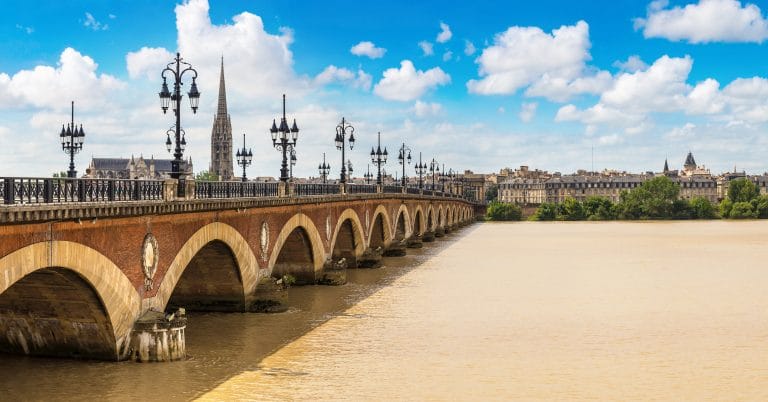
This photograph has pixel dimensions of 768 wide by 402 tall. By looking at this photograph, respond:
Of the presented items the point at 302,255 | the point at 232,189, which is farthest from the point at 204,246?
the point at 302,255

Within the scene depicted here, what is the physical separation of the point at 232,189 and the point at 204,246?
80.3 inches

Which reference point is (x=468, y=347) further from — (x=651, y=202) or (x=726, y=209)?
(x=726, y=209)

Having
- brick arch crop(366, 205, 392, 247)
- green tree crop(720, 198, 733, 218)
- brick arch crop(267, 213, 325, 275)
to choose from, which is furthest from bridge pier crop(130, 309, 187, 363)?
green tree crop(720, 198, 733, 218)

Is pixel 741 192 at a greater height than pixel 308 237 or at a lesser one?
greater

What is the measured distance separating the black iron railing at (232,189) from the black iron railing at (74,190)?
3066 millimetres

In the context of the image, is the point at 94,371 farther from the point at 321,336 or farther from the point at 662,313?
the point at 662,313

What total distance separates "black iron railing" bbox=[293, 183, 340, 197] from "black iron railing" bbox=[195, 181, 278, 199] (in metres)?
3.78

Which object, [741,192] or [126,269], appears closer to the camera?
[126,269]

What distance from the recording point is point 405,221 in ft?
219

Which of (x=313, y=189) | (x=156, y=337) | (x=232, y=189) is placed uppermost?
(x=313, y=189)

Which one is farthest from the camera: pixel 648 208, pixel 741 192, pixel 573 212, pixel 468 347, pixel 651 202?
pixel 741 192

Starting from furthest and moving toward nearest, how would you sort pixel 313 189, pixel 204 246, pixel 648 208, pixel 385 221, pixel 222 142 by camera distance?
1. pixel 648 208
2. pixel 222 142
3. pixel 385 221
4. pixel 313 189
5. pixel 204 246

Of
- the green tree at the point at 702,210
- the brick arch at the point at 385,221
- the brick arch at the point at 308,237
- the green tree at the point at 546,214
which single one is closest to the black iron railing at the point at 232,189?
the brick arch at the point at 308,237

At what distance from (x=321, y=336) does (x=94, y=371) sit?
7527 mm
